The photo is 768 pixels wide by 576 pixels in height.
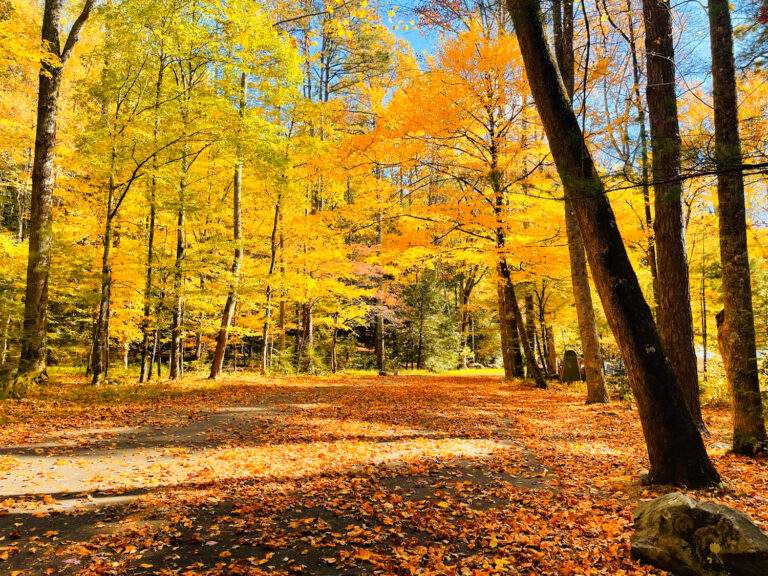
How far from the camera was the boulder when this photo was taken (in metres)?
2.66

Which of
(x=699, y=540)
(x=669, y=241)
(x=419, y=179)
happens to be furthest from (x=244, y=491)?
(x=419, y=179)

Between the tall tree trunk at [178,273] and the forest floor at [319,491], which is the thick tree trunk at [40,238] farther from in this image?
the tall tree trunk at [178,273]

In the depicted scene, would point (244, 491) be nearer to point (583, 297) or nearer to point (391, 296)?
point (583, 297)

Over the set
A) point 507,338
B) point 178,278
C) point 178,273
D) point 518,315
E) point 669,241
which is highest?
point 178,273

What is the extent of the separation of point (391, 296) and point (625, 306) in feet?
53.9

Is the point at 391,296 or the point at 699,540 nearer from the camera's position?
the point at 699,540

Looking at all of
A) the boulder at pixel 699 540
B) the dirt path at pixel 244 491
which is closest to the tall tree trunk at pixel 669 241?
the dirt path at pixel 244 491

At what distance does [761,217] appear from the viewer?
11.7 meters

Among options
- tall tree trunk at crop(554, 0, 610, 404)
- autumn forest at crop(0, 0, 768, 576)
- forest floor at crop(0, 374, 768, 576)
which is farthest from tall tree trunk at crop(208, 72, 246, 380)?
tall tree trunk at crop(554, 0, 610, 404)

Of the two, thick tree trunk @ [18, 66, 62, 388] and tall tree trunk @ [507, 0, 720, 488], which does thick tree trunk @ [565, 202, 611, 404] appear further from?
thick tree trunk @ [18, 66, 62, 388]

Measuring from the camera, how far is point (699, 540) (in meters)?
2.86

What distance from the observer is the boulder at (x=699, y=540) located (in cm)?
266

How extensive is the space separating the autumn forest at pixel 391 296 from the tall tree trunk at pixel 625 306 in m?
0.03

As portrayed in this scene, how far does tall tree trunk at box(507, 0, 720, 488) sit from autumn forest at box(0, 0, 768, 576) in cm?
3
